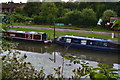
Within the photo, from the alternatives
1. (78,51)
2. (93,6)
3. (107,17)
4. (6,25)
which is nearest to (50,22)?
(93,6)

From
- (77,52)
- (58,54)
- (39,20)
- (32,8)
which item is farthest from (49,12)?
(58,54)

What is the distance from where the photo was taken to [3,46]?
2.20 m

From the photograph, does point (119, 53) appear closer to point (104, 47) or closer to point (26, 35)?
point (104, 47)

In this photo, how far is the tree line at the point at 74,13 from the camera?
18.8 m

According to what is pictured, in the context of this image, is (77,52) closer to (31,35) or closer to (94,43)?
(94,43)

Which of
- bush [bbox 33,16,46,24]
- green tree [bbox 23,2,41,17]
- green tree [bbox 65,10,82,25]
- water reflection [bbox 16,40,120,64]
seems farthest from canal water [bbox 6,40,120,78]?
green tree [bbox 23,2,41,17]

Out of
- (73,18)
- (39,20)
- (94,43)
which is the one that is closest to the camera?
(94,43)

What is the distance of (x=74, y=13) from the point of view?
19.7m

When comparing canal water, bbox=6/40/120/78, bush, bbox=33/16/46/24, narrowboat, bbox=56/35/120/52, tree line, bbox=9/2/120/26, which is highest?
tree line, bbox=9/2/120/26

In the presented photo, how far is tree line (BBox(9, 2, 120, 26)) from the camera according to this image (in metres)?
18.8

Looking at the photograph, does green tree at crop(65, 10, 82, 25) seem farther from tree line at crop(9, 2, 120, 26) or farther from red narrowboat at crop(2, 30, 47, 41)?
red narrowboat at crop(2, 30, 47, 41)

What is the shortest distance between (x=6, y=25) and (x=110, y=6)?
19.1 meters

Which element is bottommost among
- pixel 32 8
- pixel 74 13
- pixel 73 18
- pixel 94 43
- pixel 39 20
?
pixel 94 43

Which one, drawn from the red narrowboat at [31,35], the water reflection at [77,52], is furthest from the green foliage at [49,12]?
the water reflection at [77,52]
